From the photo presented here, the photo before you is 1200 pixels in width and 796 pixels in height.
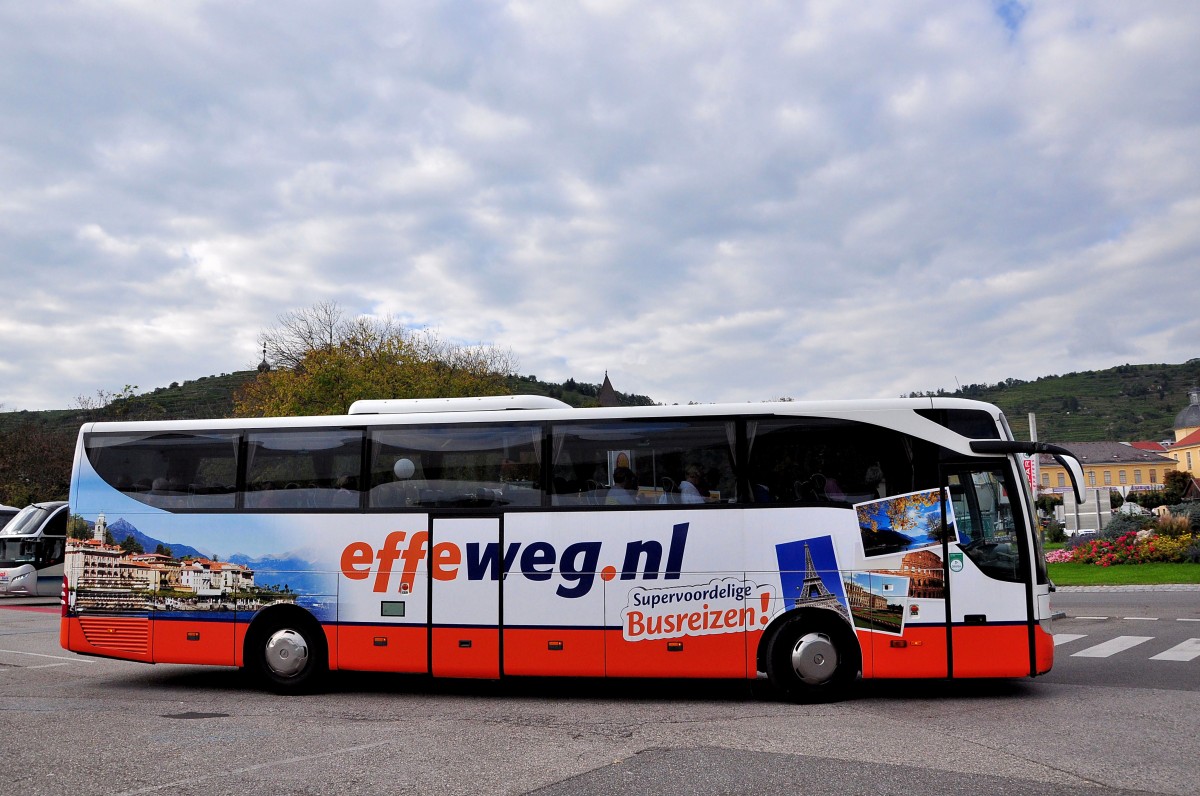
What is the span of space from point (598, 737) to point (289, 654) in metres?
4.27

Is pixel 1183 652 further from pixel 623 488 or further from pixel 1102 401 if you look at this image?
pixel 1102 401

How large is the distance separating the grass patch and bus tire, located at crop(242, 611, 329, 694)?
66.7ft

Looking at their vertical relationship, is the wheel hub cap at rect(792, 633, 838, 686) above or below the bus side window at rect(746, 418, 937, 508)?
below

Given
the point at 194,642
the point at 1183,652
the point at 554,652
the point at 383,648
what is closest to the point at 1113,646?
the point at 1183,652

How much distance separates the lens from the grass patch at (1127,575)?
2380 centimetres

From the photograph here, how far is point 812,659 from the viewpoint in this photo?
9.39m

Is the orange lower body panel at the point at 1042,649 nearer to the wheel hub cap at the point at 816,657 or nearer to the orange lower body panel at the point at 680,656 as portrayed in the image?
the wheel hub cap at the point at 816,657

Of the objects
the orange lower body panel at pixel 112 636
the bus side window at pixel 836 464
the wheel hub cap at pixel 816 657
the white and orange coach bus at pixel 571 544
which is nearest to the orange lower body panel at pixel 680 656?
the white and orange coach bus at pixel 571 544

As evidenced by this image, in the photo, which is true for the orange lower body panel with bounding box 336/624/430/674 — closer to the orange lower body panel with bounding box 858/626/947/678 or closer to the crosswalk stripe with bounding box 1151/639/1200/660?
the orange lower body panel with bounding box 858/626/947/678

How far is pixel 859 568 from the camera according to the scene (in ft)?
30.8

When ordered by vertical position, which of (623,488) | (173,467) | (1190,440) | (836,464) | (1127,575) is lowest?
(1127,575)

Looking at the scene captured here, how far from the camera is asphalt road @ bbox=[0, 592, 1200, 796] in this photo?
6.37 metres

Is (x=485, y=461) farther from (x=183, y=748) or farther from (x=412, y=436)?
(x=183, y=748)

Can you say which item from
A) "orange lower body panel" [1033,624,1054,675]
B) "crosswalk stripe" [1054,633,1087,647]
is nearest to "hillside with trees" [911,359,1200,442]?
"crosswalk stripe" [1054,633,1087,647]
